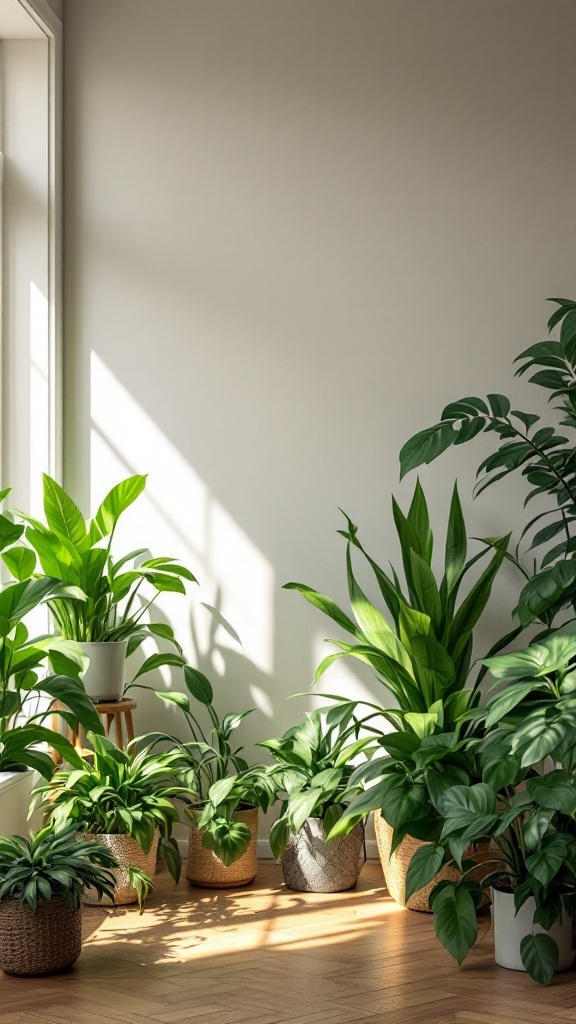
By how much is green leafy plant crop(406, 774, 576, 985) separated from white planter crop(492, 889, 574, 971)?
32 mm

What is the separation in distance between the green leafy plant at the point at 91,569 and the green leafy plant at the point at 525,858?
128cm

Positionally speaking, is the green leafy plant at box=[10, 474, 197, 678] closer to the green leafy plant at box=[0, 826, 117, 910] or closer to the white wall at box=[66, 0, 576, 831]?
the white wall at box=[66, 0, 576, 831]

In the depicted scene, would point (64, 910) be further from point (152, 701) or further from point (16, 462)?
point (16, 462)

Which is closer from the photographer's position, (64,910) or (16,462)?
(64,910)

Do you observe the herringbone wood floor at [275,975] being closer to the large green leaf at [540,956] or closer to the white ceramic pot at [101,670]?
the large green leaf at [540,956]

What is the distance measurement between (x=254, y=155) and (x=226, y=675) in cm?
194

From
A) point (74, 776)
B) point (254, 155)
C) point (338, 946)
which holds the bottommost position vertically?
point (338, 946)

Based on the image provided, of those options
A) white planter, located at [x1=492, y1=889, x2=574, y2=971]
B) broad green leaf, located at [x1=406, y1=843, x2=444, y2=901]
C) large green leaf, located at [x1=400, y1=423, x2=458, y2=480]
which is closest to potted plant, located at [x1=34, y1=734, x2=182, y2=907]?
broad green leaf, located at [x1=406, y1=843, x2=444, y2=901]

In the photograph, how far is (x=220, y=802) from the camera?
3.22 m

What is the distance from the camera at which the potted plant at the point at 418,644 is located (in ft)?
9.66

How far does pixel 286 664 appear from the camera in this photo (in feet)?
12.2

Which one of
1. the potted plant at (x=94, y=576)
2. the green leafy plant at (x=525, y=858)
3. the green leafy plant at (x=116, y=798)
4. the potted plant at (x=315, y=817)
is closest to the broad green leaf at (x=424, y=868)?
the green leafy plant at (x=525, y=858)

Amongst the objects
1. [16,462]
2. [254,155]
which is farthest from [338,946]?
[254,155]

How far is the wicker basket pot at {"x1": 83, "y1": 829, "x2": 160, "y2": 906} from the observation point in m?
3.06
